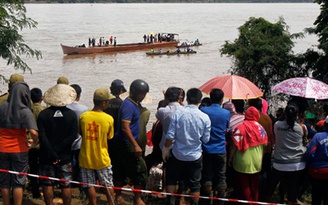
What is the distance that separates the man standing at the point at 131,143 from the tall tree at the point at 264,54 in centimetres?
718

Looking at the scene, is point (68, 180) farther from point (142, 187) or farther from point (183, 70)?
point (183, 70)

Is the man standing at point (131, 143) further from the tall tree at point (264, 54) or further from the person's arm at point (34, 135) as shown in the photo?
the tall tree at point (264, 54)

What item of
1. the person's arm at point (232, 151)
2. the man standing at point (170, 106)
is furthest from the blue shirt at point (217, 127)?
the man standing at point (170, 106)

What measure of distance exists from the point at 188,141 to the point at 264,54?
7.55m

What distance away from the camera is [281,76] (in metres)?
11.9

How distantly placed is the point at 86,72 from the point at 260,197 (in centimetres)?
2633

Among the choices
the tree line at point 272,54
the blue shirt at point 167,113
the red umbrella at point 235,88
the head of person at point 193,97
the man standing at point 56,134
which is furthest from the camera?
the tree line at point 272,54

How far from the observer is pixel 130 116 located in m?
5.15

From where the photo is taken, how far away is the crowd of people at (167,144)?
497 cm

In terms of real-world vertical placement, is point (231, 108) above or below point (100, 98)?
below

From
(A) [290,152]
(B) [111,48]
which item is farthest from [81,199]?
(B) [111,48]

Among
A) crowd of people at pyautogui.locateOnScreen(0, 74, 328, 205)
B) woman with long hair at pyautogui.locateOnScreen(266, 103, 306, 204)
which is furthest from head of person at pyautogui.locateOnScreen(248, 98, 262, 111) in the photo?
woman with long hair at pyautogui.locateOnScreen(266, 103, 306, 204)

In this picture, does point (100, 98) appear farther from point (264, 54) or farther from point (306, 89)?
point (264, 54)

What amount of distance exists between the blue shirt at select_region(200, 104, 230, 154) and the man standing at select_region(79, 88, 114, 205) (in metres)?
1.21
